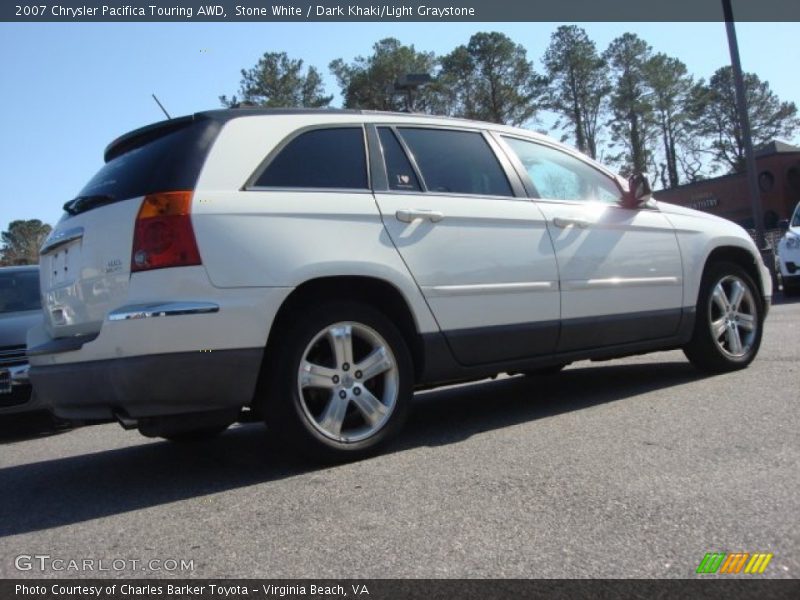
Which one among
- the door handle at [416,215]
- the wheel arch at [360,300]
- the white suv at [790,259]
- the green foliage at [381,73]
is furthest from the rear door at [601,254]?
the green foliage at [381,73]

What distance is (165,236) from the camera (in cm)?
330

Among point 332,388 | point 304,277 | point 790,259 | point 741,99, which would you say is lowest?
point 790,259

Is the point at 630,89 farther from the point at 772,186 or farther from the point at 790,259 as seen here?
the point at 790,259

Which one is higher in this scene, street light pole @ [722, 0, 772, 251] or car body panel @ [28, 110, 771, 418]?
street light pole @ [722, 0, 772, 251]

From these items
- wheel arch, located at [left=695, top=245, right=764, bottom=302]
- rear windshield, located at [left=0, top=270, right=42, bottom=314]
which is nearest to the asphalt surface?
wheel arch, located at [left=695, top=245, right=764, bottom=302]

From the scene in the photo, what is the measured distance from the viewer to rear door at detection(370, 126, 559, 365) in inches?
156

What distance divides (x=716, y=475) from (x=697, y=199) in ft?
105

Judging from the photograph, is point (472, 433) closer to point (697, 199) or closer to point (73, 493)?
point (73, 493)

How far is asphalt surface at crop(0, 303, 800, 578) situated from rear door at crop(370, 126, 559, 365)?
0.55 m

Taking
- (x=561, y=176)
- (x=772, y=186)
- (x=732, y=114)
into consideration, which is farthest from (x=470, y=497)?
(x=732, y=114)

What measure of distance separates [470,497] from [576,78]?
185 feet

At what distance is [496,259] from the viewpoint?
4199mm

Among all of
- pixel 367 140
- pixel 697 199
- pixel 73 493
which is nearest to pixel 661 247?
pixel 367 140

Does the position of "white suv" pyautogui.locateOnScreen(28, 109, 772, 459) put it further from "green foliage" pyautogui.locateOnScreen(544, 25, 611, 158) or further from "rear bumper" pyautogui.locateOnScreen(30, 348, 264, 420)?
A: "green foliage" pyautogui.locateOnScreen(544, 25, 611, 158)
